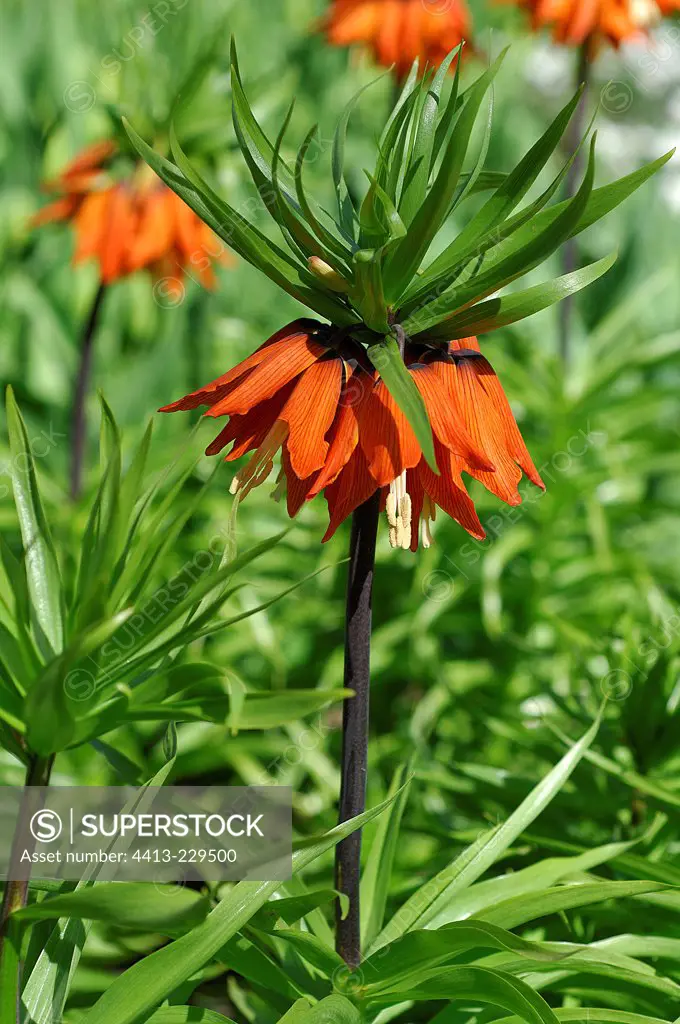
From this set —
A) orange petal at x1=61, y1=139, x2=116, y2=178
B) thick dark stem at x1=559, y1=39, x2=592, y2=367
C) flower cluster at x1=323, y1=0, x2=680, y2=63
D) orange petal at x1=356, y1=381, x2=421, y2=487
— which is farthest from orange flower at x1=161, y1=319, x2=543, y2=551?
flower cluster at x1=323, y1=0, x2=680, y2=63

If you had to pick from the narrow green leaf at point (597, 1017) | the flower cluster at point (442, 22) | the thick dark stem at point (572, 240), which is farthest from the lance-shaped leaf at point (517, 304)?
the flower cluster at point (442, 22)

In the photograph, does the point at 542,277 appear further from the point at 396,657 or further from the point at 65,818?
the point at 65,818

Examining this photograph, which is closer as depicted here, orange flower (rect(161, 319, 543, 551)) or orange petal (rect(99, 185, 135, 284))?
orange flower (rect(161, 319, 543, 551))

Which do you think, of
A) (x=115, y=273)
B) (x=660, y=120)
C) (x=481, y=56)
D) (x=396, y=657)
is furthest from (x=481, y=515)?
(x=660, y=120)

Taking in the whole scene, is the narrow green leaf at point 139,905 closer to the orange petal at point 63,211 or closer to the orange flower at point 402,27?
the orange petal at point 63,211

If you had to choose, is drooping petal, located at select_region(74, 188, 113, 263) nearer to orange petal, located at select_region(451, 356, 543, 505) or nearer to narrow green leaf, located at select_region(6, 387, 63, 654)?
narrow green leaf, located at select_region(6, 387, 63, 654)
